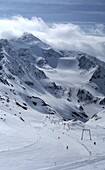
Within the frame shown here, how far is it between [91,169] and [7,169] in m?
9.95

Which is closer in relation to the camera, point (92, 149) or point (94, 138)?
point (92, 149)

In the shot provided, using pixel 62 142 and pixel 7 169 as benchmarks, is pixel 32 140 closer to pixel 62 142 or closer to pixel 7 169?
pixel 62 142

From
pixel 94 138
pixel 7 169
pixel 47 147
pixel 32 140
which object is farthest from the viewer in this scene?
pixel 94 138

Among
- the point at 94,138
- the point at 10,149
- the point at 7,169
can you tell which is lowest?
the point at 7,169

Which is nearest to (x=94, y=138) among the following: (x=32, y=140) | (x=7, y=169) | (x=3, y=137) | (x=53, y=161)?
(x=32, y=140)

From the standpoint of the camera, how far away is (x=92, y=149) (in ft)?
181

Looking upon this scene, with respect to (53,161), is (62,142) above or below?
above

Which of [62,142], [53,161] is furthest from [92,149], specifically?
[53,161]

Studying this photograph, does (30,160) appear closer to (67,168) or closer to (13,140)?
(67,168)

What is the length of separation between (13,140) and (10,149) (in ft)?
20.5

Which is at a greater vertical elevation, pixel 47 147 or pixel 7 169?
pixel 47 147

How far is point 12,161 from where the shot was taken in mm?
42719

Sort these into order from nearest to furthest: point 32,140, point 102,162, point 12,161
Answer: point 12,161, point 102,162, point 32,140

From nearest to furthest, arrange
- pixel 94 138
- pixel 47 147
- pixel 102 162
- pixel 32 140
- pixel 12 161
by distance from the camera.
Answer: pixel 12 161, pixel 102 162, pixel 47 147, pixel 32 140, pixel 94 138
